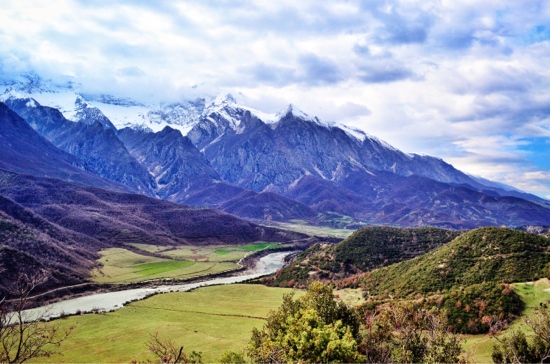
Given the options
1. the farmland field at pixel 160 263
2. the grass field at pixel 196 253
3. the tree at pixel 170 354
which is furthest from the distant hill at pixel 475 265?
the grass field at pixel 196 253

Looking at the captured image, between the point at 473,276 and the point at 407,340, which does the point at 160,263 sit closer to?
the point at 473,276

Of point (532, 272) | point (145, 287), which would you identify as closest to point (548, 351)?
point (532, 272)

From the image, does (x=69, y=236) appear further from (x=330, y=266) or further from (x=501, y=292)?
(x=501, y=292)

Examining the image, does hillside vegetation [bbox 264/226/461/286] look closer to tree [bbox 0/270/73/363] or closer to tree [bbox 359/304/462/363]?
tree [bbox 359/304/462/363]

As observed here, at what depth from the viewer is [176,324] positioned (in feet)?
219

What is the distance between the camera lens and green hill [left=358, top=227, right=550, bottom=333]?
4791cm

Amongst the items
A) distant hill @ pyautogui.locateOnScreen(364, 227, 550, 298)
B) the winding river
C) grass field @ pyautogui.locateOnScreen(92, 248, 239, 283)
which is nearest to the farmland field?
grass field @ pyautogui.locateOnScreen(92, 248, 239, 283)

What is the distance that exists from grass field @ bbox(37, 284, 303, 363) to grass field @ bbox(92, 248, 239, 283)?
35.1m

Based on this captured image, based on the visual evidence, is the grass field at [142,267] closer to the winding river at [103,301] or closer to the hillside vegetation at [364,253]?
the winding river at [103,301]

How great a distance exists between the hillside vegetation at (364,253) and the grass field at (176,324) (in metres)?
12.4

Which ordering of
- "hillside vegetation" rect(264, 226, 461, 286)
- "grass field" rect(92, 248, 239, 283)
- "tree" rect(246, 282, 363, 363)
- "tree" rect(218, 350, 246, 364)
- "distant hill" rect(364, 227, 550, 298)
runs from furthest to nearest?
"grass field" rect(92, 248, 239, 283), "hillside vegetation" rect(264, 226, 461, 286), "distant hill" rect(364, 227, 550, 298), "tree" rect(218, 350, 246, 364), "tree" rect(246, 282, 363, 363)

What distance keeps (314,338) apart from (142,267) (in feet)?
410

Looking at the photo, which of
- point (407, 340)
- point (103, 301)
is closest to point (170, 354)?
point (407, 340)

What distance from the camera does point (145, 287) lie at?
11519 cm
